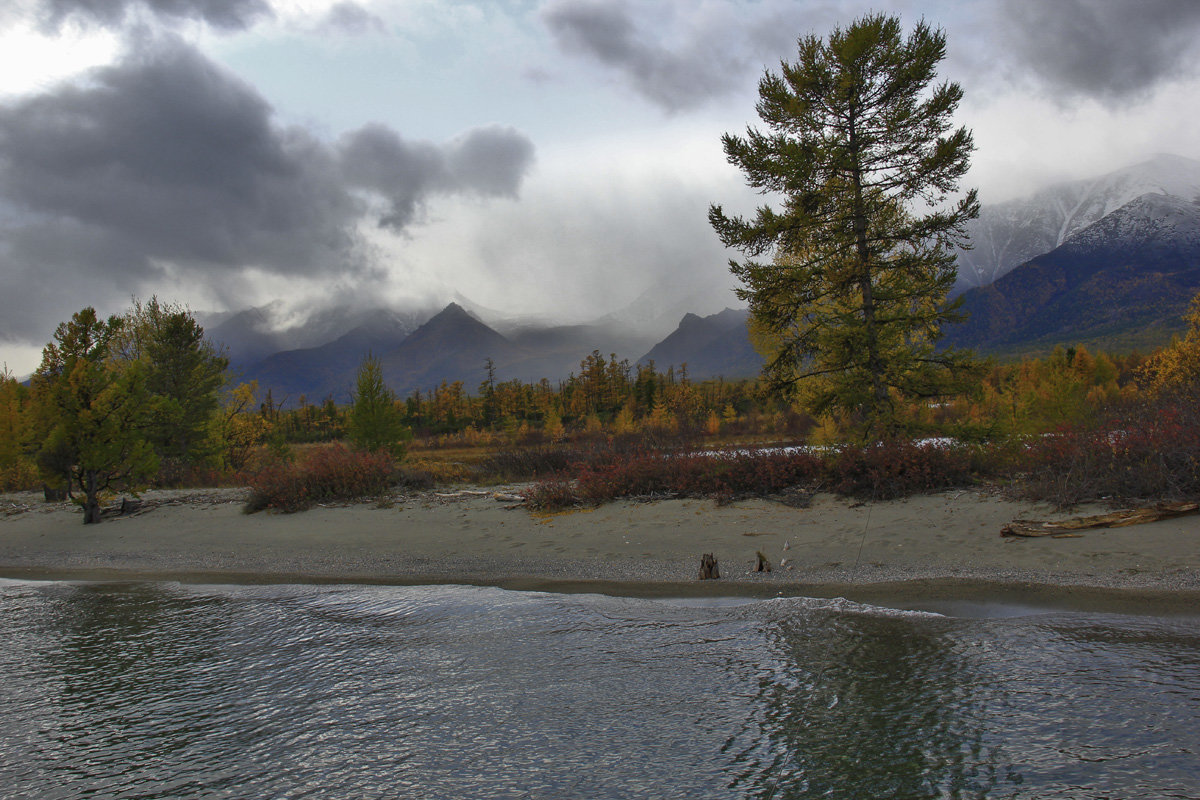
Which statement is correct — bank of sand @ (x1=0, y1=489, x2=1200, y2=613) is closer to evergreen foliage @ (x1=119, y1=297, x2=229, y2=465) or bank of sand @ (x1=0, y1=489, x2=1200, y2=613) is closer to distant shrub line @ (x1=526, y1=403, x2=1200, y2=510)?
distant shrub line @ (x1=526, y1=403, x2=1200, y2=510)

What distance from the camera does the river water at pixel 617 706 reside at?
4.21 m

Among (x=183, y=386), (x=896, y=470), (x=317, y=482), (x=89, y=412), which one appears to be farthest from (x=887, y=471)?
(x=183, y=386)

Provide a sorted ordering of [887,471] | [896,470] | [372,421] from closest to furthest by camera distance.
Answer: [896,470] < [887,471] < [372,421]

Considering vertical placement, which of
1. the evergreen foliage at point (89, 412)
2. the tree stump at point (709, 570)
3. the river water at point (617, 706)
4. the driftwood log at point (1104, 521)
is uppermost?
the evergreen foliage at point (89, 412)

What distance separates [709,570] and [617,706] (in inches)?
183

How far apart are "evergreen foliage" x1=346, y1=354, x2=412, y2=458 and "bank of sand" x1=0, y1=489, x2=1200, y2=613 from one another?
35.2 ft

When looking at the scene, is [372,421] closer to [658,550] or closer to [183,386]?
[183,386]

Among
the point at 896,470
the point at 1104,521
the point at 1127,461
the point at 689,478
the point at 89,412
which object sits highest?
the point at 89,412

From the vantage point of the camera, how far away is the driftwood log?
30.1ft

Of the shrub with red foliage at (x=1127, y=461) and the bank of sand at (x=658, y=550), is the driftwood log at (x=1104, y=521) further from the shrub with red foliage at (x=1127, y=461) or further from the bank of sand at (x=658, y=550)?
the shrub with red foliage at (x=1127, y=461)

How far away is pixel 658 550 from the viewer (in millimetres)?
11375

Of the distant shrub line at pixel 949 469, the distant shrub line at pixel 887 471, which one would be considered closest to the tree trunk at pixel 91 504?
the distant shrub line at pixel 887 471

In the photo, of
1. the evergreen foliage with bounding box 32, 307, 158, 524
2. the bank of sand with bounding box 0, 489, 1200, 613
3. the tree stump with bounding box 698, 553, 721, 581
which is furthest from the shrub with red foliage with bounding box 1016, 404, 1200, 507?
the evergreen foliage with bounding box 32, 307, 158, 524

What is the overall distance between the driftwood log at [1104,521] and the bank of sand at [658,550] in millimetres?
161
